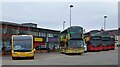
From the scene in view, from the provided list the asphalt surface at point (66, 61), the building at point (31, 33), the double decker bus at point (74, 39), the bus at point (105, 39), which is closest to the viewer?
the asphalt surface at point (66, 61)

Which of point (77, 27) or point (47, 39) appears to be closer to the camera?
point (77, 27)

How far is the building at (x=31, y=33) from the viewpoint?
55.5m

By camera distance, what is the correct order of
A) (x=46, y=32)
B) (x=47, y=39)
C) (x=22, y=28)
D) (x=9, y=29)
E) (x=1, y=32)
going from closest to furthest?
1. (x=1, y=32)
2. (x=9, y=29)
3. (x=22, y=28)
4. (x=47, y=39)
5. (x=46, y=32)

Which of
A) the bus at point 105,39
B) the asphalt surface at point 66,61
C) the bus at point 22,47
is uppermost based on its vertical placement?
the bus at point 105,39

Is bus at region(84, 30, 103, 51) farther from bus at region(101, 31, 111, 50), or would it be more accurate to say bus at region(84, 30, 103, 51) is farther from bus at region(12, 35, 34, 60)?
bus at region(12, 35, 34, 60)

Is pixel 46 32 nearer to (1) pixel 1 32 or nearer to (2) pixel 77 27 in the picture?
(1) pixel 1 32

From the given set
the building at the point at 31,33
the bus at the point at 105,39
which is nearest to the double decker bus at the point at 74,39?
the building at the point at 31,33

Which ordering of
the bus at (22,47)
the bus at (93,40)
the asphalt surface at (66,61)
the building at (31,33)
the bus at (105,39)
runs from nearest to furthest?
the asphalt surface at (66,61) < the bus at (22,47) < the building at (31,33) < the bus at (93,40) < the bus at (105,39)

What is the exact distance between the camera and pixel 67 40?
47938 millimetres

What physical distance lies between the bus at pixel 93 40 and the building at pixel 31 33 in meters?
10.5

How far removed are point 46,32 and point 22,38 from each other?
3980 cm

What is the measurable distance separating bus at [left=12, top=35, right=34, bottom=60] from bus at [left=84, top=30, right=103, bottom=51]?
78.2ft

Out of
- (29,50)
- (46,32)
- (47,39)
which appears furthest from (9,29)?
(29,50)

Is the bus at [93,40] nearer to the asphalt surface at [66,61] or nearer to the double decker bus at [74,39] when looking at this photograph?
the double decker bus at [74,39]
